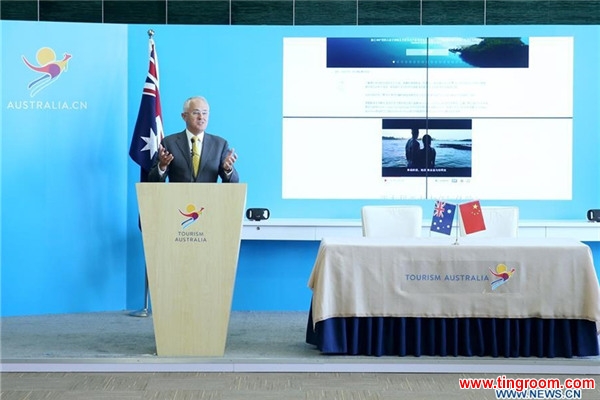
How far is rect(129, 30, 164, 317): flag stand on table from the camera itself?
6770 millimetres

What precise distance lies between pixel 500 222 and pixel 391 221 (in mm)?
776

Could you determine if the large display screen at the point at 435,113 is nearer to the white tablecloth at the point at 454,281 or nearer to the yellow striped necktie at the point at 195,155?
the yellow striped necktie at the point at 195,155

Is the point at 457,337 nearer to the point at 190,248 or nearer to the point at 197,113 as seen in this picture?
the point at 190,248

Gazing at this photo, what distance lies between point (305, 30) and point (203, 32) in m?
0.86

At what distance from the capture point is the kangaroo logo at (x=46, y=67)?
694cm

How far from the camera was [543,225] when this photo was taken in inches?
272

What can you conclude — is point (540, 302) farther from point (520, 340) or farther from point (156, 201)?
point (156, 201)

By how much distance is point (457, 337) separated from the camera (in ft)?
17.1

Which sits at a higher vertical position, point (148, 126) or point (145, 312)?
point (148, 126)

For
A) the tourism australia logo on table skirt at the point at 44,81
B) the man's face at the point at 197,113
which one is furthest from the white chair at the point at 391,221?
the tourism australia logo on table skirt at the point at 44,81

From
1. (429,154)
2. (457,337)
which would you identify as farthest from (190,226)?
(429,154)

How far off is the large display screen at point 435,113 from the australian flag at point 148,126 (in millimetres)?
1100

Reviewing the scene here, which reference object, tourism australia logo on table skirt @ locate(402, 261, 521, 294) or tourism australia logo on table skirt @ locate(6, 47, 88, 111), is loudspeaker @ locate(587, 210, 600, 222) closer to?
tourism australia logo on table skirt @ locate(402, 261, 521, 294)

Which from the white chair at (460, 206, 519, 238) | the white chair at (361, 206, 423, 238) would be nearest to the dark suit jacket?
the white chair at (361, 206, 423, 238)
